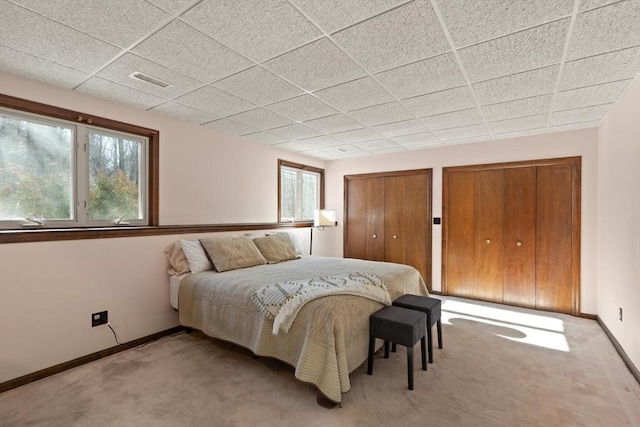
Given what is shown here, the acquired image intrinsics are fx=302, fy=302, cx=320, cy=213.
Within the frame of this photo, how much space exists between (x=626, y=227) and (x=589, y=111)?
132 centimetres

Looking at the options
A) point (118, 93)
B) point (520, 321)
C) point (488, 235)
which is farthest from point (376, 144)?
point (118, 93)

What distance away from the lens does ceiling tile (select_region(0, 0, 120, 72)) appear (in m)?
1.72

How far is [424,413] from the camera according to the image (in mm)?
1997

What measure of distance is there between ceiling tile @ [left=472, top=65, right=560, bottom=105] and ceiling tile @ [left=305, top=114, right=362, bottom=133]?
136 centimetres

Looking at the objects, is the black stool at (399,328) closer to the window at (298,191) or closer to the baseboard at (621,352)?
the baseboard at (621,352)

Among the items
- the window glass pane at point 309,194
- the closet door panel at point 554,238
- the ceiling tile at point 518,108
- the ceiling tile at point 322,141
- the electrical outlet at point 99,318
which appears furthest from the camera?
the window glass pane at point 309,194

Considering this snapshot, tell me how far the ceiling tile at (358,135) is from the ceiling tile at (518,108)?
138 centimetres

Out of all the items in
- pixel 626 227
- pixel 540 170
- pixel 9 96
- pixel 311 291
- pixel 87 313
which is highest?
pixel 9 96

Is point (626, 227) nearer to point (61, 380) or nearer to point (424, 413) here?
point (424, 413)

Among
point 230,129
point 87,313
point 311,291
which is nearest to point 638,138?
point 311,291

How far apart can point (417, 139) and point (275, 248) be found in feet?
8.52

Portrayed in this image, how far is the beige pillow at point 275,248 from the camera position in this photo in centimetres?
391

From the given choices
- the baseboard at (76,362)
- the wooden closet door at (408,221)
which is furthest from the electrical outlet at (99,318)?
the wooden closet door at (408,221)

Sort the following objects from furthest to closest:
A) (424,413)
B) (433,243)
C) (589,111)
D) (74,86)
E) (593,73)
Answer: (433,243) → (589,111) → (74,86) → (593,73) → (424,413)
